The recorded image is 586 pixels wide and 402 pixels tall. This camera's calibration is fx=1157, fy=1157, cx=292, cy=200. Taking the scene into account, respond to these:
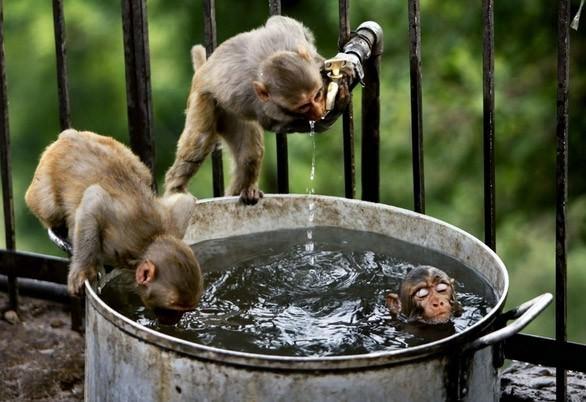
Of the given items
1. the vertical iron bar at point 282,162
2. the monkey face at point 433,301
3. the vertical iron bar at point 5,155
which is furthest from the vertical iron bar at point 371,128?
the vertical iron bar at point 5,155

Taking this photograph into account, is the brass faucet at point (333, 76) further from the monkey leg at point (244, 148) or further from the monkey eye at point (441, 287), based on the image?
the monkey leg at point (244, 148)

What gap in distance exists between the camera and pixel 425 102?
6277 mm

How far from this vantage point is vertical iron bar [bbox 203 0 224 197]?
4.21m

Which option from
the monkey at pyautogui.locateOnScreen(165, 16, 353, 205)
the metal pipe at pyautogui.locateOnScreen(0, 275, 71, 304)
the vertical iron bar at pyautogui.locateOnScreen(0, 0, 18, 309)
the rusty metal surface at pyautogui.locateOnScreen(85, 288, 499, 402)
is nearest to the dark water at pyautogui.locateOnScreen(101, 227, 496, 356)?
the monkey at pyautogui.locateOnScreen(165, 16, 353, 205)

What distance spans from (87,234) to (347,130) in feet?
3.33

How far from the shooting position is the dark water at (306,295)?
3.20 meters

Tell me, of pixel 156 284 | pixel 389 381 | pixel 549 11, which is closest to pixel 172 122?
pixel 549 11

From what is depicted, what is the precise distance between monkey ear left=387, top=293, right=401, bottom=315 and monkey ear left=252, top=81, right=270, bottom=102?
1014mm

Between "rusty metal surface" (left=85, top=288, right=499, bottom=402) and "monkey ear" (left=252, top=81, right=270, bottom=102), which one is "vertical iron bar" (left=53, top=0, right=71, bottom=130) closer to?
"monkey ear" (left=252, top=81, right=270, bottom=102)

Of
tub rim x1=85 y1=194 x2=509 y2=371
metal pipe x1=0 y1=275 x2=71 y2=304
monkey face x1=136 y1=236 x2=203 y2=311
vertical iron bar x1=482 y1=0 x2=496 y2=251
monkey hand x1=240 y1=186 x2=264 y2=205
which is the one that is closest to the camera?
tub rim x1=85 y1=194 x2=509 y2=371

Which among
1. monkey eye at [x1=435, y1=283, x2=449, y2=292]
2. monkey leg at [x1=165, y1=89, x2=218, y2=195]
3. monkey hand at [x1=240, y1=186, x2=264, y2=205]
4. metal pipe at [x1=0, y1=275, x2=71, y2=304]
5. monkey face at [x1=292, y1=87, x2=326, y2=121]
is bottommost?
metal pipe at [x1=0, y1=275, x2=71, y2=304]

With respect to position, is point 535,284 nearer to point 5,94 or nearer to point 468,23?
point 468,23

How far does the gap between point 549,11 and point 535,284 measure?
4.70 ft

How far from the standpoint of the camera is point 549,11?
5.95 meters
